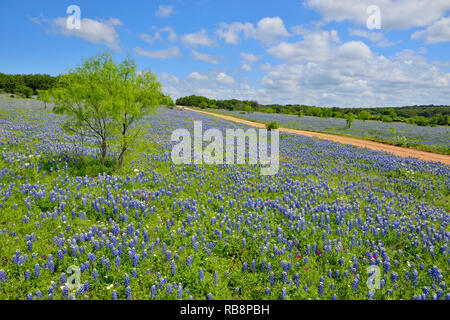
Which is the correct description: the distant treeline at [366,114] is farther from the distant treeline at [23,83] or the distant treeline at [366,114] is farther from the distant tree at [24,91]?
the distant tree at [24,91]

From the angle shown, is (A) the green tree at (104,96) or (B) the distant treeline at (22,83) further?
(B) the distant treeline at (22,83)

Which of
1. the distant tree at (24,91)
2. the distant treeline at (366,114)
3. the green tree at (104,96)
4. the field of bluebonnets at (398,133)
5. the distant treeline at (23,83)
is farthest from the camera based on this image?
the distant treeline at (23,83)

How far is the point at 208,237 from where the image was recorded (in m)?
6.41

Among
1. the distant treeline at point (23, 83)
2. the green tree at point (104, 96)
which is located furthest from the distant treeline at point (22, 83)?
the green tree at point (104, 96)

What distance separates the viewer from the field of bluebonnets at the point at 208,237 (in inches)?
188

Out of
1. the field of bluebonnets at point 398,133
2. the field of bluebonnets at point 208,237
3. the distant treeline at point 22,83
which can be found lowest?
the field of bluebonnets at point 208,237

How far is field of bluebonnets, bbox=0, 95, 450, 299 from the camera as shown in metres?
4.79

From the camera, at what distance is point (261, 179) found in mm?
11461

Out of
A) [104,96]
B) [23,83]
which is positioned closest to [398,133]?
[104,96]

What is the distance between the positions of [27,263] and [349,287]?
6355 mm

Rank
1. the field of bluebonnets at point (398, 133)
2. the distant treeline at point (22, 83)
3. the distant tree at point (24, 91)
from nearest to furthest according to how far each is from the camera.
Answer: the field of bluebonnets at point (398, 133)
the distant tree at point (24, 91)
the distant treeline at point (22, 83)

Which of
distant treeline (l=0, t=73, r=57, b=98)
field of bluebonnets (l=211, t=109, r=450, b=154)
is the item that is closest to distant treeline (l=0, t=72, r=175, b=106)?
distant treeline (l=0, t=73, r=57, b=98)
